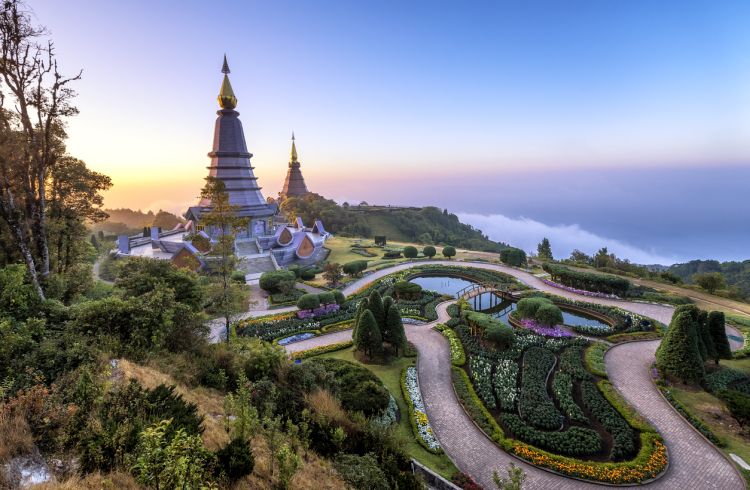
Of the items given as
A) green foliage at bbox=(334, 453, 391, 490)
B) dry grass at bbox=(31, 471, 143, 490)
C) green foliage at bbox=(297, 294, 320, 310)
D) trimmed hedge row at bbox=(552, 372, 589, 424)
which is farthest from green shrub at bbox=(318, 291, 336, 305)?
dry grass at bbox=(31, 471, 143, 490)

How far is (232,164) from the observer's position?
135ft

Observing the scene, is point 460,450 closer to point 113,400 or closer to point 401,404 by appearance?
point 401,404

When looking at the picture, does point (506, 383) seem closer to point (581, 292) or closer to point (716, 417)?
point (716, 417)

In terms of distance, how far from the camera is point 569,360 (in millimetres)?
18328

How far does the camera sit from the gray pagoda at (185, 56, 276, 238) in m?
40.6

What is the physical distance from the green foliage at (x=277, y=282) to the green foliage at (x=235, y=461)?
23.1 meters

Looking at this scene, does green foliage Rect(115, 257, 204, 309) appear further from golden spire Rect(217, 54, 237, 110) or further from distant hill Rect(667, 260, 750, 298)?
distant hill Rect(667, 260, 750, 298)

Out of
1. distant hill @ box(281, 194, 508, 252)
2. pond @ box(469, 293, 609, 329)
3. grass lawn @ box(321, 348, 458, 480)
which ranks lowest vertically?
grass lawn @ box(321, 348, 458, 480)

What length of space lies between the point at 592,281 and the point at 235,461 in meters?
31.8

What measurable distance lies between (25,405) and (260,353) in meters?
6.70

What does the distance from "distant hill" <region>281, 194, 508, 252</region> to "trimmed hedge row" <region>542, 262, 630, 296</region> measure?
117 ft

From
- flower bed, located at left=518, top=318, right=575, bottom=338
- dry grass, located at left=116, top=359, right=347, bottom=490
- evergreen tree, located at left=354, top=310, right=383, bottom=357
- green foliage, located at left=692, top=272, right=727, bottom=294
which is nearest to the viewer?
dry grass, located at left=116, top=359, right=347, bottom=490

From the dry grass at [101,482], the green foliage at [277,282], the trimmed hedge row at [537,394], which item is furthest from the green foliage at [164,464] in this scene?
the green foliage at [277,282]

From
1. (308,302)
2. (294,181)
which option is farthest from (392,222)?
(308,302)
